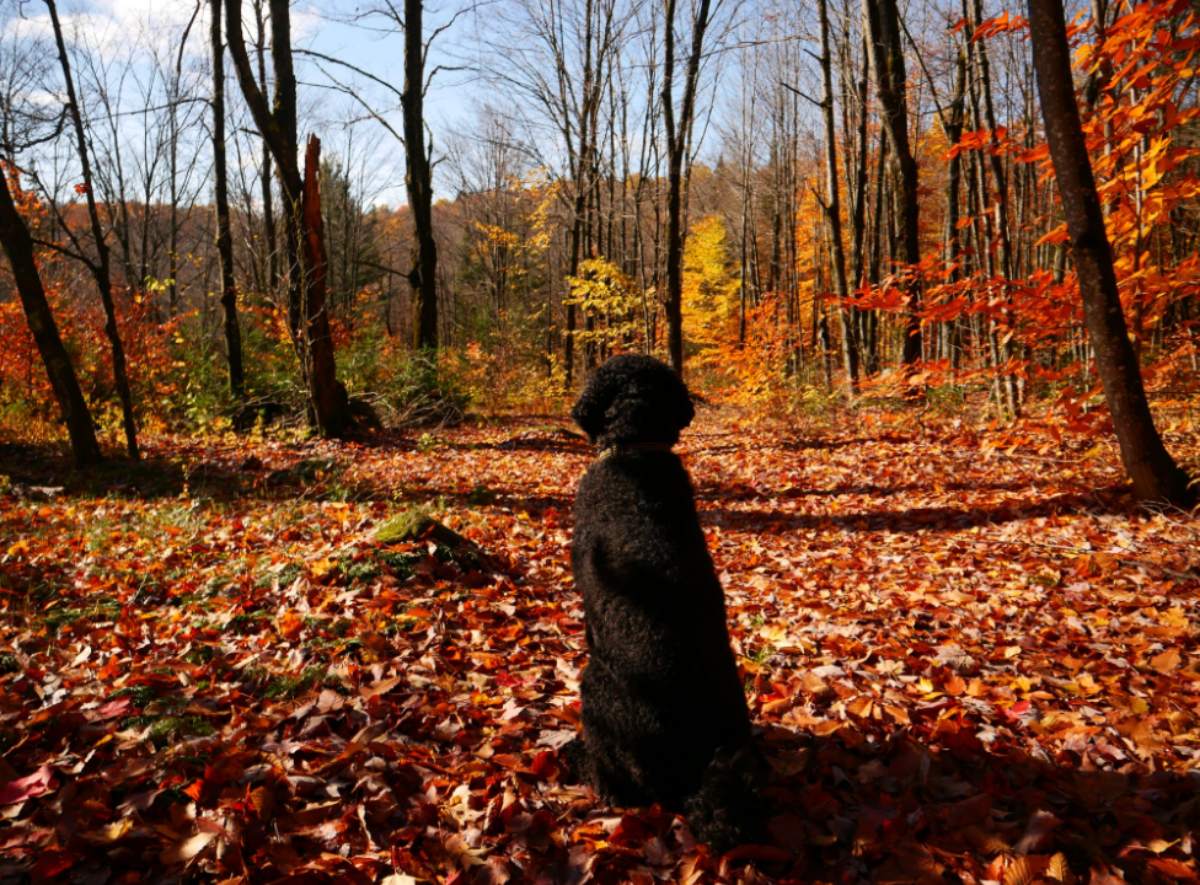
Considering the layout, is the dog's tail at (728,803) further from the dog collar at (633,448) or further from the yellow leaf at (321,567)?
the yellow leaf at (321,567)

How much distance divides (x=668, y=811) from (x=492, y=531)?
13.2ft

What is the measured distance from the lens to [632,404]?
231 centimetres

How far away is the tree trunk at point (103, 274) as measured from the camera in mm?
8555

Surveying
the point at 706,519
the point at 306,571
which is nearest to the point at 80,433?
the point at 306,571

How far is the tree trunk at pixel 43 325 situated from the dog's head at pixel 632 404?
911 centimetres

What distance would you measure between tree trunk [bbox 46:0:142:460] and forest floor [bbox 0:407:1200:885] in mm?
2702

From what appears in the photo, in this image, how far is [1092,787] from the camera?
255cm

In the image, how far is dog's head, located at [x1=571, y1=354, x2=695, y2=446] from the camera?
2322 millimetres

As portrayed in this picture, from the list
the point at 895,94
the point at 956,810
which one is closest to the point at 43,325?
the point at 956,810

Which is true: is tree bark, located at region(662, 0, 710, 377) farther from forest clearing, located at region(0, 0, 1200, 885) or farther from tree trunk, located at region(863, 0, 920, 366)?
tree trunk, located at region(863, 0, 920, 366)

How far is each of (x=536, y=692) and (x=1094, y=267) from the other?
4953mm

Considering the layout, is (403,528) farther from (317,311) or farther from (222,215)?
(222,215)

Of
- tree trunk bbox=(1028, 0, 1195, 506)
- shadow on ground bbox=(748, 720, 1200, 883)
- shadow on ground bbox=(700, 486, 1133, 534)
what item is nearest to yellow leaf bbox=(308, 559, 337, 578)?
shadow on ground bbox=(748, 720, 1200, 883)

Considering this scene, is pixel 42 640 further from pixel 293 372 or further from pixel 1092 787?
pixel 293 372
